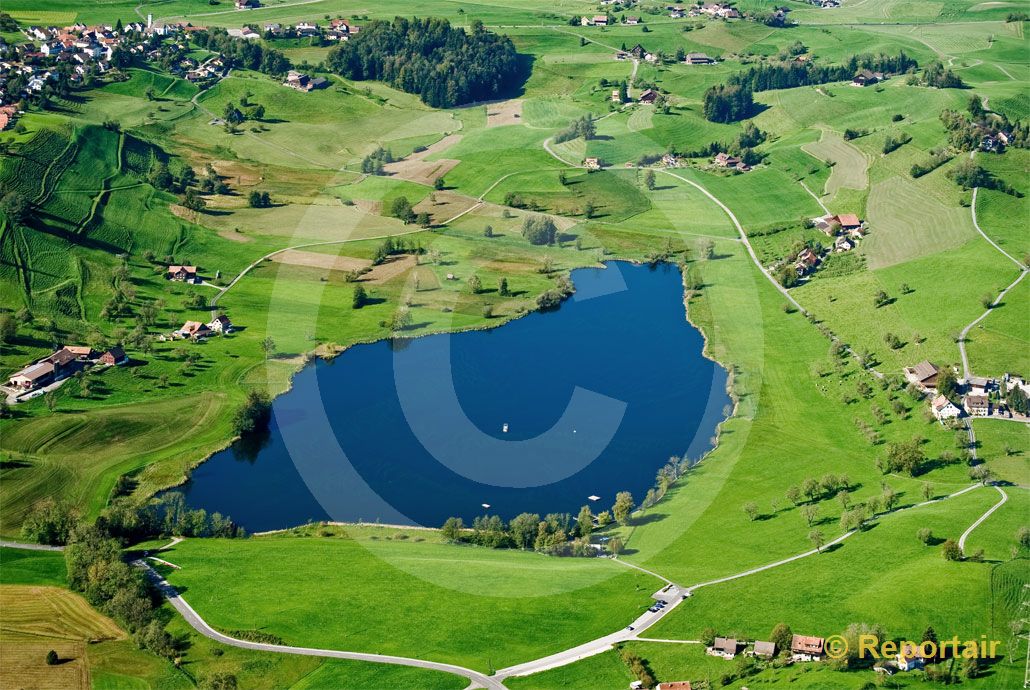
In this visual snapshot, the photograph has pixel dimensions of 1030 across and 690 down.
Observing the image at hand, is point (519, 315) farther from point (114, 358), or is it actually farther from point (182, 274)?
point (114, 358)

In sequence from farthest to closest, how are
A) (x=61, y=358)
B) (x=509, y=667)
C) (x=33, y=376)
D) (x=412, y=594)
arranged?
1. (x=61, y=358)
2. (x=33, y=376)
3. (x=412, y=594)
4. (x=509, y=667)

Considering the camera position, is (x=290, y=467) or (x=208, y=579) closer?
(x=208, y=579)

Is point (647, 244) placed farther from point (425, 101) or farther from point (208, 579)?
point (208, 579)

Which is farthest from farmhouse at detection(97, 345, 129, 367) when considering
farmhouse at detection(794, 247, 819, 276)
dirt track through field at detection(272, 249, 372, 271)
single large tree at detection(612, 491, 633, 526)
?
farmhouse at detection(794, 247, 819, 276)

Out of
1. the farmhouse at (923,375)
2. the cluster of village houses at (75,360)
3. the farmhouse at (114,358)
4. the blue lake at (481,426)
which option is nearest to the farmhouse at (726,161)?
the blue lake at (481,426)

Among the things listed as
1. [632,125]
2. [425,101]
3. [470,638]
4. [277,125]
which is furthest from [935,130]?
[470,638]

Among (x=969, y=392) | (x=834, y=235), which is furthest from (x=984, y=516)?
(x=834, y=235)

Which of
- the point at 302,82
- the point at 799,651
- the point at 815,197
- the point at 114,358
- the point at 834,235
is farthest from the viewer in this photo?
the point at 302,82
